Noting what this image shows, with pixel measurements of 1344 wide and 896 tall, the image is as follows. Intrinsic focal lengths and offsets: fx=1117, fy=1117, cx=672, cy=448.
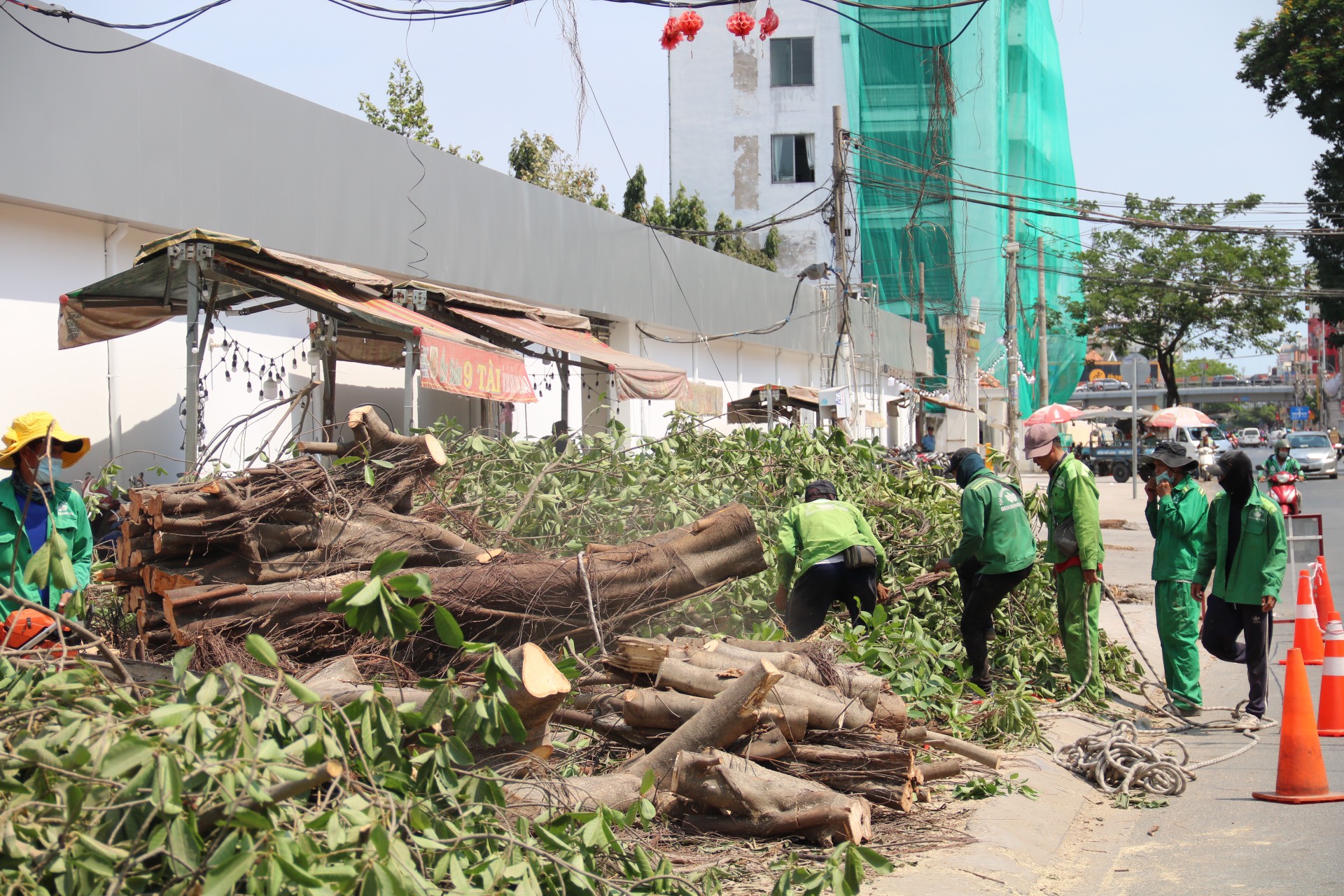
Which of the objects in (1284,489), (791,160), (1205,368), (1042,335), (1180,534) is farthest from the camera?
(1205,368)

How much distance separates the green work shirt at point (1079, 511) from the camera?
7.35 meters

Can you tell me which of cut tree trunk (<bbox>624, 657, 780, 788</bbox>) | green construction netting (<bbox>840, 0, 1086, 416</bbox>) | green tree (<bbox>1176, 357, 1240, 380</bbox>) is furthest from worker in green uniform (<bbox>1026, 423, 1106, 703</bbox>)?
green tree (<bbox>1176, 357, 1240, 380</bbox>)

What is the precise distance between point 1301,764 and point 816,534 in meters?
2.85

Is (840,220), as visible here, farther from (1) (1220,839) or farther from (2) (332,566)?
(1) (1220,839)

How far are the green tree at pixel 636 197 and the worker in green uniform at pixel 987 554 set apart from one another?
24.5 meters

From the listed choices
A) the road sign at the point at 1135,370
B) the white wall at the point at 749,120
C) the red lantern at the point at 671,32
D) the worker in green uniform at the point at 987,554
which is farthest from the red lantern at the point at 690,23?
the white wall at the point at 749,120

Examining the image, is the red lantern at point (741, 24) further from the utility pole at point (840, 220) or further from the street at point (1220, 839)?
the utility pole at point (840, 220)

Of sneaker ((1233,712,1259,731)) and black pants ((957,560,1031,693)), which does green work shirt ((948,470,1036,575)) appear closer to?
black pants ((957,560,1031,693))

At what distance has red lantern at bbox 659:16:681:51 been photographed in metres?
9.68

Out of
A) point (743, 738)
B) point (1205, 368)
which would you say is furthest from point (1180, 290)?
point (1205, 368)

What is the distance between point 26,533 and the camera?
5.10m

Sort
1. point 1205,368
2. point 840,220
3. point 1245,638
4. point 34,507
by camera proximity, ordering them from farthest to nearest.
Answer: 1. point 1205,368
2. point 840,220
3. point 1245,638
4. point 34,507

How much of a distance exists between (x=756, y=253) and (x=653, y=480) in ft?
99.1

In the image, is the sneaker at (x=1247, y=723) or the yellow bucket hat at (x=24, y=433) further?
the sneaker at (x=1247, y=723)
